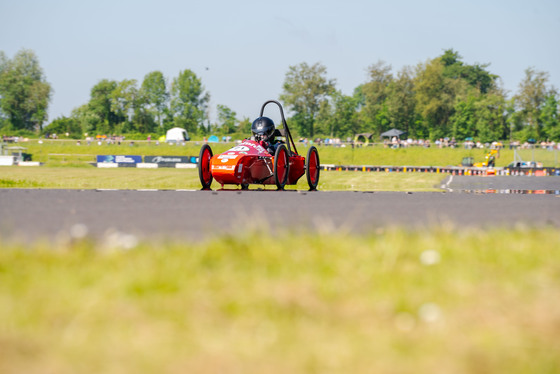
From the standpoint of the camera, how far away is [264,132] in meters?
17.2

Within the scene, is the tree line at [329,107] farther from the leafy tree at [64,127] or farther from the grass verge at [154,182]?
the grass verge at [154,182]

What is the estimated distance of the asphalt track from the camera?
6129mm

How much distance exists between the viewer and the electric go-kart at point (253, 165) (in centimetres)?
1595

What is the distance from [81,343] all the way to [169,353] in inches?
16.2

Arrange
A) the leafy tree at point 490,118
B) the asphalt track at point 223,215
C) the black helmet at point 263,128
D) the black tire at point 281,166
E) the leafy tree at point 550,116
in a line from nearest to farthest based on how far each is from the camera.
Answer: the asphalt track at point 223,215 < the black tire at point 281,166 < the black helmet at point 263,128 < the leafy tree at point 550,116 < the leafy tree at point 490,118

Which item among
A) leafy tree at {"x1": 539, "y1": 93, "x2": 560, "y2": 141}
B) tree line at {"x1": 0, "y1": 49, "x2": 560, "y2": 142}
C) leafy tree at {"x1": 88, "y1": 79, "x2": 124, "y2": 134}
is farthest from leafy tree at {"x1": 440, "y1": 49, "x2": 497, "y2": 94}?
leafy tree at {"x1": 88, "y1": 79, "x2": 124, "y2": 134}

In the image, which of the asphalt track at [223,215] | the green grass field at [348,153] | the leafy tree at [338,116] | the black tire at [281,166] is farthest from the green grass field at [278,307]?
the leafy tree at [338,116]

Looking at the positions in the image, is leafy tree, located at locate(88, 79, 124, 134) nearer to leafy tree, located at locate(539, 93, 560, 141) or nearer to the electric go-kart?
leafy tree, located at locate(539, 93, 560, 141)

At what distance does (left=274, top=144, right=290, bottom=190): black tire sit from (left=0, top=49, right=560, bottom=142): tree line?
96.1 metres

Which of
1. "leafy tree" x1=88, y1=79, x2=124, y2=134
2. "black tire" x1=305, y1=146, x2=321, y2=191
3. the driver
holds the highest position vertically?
"leafy tree" x1=88, y1=79, x2=124, y2=134

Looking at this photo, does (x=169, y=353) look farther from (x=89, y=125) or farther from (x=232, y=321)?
(x=89, y=125)

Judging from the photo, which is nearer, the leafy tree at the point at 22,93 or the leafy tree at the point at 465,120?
the leafy tree at the point at 465,120

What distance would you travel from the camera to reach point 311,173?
18266 mm

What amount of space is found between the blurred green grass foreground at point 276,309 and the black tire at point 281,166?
1115 cm
